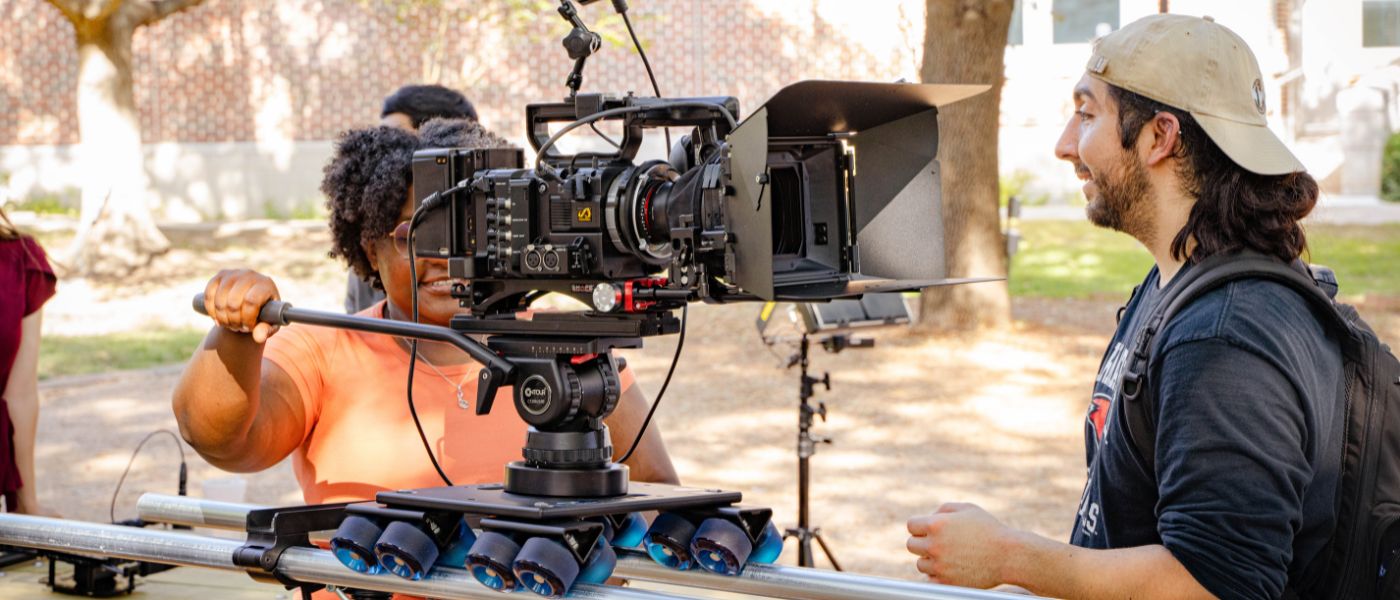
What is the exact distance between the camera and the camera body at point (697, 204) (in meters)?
1.91

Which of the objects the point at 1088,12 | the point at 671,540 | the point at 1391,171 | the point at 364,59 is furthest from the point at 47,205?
the point at 671,540

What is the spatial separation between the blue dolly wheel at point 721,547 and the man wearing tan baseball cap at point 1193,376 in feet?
0.98

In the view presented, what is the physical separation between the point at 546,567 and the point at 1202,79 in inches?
50.6

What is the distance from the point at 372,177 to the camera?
9.64 ft

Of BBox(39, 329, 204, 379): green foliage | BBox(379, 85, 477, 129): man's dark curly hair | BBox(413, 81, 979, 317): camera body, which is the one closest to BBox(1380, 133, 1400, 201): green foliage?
BBox(39, 329, 204, 379): green foliage

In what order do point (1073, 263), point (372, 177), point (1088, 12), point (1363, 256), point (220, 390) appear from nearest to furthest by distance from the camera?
point (220, 390), point (372, 177), point (1363, 256), point (1073, 263), point (1088, 12)

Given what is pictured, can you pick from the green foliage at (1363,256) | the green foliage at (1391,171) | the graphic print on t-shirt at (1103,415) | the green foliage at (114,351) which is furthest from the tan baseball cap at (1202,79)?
the green foliage at (1391,171)

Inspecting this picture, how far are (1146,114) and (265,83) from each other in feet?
69.5

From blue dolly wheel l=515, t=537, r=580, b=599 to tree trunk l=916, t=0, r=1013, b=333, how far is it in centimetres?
911

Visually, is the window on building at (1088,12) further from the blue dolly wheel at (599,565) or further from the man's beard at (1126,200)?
the blue dolly wheel at (599,565)

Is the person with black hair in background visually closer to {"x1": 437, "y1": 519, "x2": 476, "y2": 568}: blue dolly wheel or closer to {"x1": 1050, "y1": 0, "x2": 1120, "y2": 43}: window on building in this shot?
{"x1": 437, "y1": 519, "x2": 476, "y2": 568}: blue dolly wheel

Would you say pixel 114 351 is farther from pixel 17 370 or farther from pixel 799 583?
pixel 799 583

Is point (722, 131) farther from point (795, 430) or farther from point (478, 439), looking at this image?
point (795, 430)

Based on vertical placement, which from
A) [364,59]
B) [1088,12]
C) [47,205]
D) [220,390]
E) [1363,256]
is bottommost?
[1363,256]
